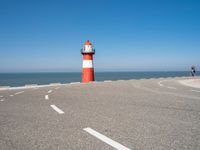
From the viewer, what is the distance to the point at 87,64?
24.8 metres

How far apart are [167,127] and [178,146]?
102 cm

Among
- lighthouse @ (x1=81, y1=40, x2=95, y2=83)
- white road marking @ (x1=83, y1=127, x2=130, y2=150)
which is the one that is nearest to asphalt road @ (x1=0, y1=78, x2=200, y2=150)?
white road marking @ (x1=83, y1=127, x2=130, y2=150)

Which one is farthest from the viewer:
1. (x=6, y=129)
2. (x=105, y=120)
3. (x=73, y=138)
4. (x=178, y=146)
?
(x=105, y=120)

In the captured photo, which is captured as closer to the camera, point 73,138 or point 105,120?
point 73,138

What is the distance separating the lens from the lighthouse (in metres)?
24.7

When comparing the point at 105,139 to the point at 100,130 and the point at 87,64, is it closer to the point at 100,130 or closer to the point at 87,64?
the point at 100,130

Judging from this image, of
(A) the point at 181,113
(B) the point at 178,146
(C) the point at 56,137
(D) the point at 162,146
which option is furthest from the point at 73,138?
(A) the point at 181,113

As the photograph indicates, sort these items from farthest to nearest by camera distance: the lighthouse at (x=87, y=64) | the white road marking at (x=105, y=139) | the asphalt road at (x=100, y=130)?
1. the lighthouse at (x=87, y=64)
2. the asphalt road at (x=100, y=130)
3. the white road marking at (x=105, y=139)

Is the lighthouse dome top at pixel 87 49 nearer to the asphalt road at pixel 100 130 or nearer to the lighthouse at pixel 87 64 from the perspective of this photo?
the lighthouse at pixel 87 64

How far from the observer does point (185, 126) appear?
4.21m

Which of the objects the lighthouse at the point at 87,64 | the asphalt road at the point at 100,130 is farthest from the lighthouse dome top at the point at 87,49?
the asphalt road at the point at 100,130

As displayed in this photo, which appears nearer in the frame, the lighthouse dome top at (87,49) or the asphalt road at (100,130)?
the asphalt road at (100,130)

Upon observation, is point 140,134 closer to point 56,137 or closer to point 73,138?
point 73,138

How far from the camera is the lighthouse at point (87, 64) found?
24.7 metres
